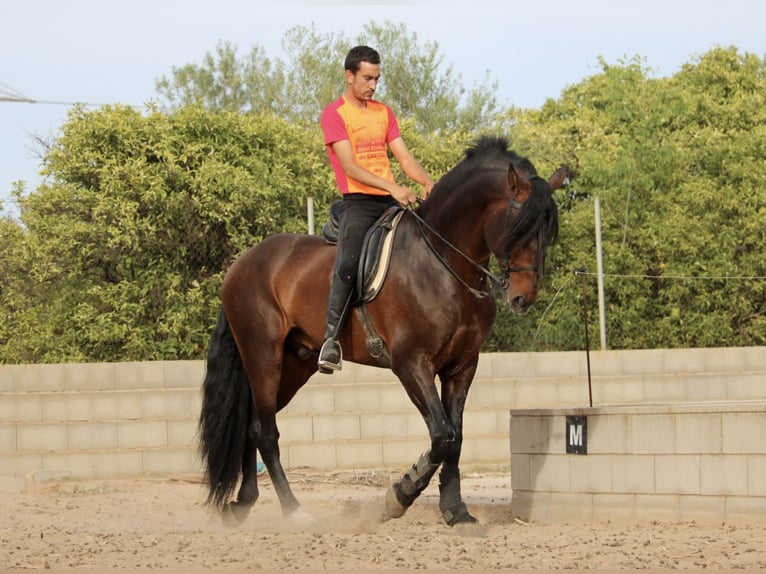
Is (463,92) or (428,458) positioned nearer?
(428,458)

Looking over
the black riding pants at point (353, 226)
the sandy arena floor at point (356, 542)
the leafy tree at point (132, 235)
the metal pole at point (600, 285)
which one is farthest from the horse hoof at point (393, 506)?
the metal pole at point (600, 285)

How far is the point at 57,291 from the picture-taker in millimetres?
14078

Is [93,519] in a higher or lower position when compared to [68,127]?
lower

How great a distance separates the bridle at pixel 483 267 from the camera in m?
7.37

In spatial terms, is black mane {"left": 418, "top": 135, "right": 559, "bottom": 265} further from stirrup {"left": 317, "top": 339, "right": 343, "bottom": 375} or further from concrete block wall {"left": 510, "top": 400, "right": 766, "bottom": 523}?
concrete block wall {"left": 510, "top": 400, "right": 766, "bottom": 523}

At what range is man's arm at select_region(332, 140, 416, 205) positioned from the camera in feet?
25.8

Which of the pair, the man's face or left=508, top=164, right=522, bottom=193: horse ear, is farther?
the man's face

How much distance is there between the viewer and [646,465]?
762 centimetres

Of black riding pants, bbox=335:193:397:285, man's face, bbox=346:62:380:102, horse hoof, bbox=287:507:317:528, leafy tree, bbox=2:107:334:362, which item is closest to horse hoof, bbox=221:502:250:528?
horse hoof, bbox=287:507:317:528

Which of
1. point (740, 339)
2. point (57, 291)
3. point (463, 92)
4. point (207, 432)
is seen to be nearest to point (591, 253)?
point (740, 339)

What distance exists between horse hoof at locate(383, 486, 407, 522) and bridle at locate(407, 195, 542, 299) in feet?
4.36

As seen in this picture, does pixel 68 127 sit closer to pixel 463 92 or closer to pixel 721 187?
pixel 721 187

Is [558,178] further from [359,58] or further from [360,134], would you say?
[359,58]

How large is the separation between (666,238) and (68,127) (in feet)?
23.7
